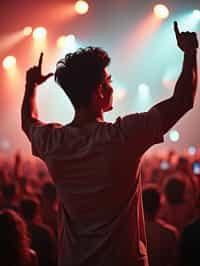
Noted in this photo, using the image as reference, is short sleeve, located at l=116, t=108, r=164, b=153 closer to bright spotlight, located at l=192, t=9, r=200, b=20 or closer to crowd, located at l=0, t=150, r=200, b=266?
crowd, located at l=0, t=150, r=200, b=266

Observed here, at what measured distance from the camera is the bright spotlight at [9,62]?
576 inches

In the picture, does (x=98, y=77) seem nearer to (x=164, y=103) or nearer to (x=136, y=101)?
(x=164, y=103)

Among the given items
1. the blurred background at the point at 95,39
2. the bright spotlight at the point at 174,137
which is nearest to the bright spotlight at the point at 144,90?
the blurred background at the point at 95,39

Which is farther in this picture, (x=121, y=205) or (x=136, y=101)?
(x=136, y=101)

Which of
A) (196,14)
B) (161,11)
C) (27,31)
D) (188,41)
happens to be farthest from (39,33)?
(188,41)

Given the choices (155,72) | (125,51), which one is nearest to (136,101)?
(155,72)

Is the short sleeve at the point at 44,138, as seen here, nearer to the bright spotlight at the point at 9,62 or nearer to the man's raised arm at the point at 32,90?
the man's raised arm at the point at 32,90

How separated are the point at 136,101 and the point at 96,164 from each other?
15790mm

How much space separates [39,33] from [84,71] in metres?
11.2

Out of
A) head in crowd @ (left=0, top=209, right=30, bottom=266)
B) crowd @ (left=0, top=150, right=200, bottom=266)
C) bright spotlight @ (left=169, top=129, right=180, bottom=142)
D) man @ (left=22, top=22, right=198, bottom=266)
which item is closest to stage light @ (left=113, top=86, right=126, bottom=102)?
bright spotlight @ (left=169, top=129, right=180, bottom=142)

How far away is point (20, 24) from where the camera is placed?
13.0 metres

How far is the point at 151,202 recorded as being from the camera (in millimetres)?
4633

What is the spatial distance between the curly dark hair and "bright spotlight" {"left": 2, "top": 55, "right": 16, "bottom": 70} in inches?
476

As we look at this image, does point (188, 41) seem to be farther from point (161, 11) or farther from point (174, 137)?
point (174, 137)
